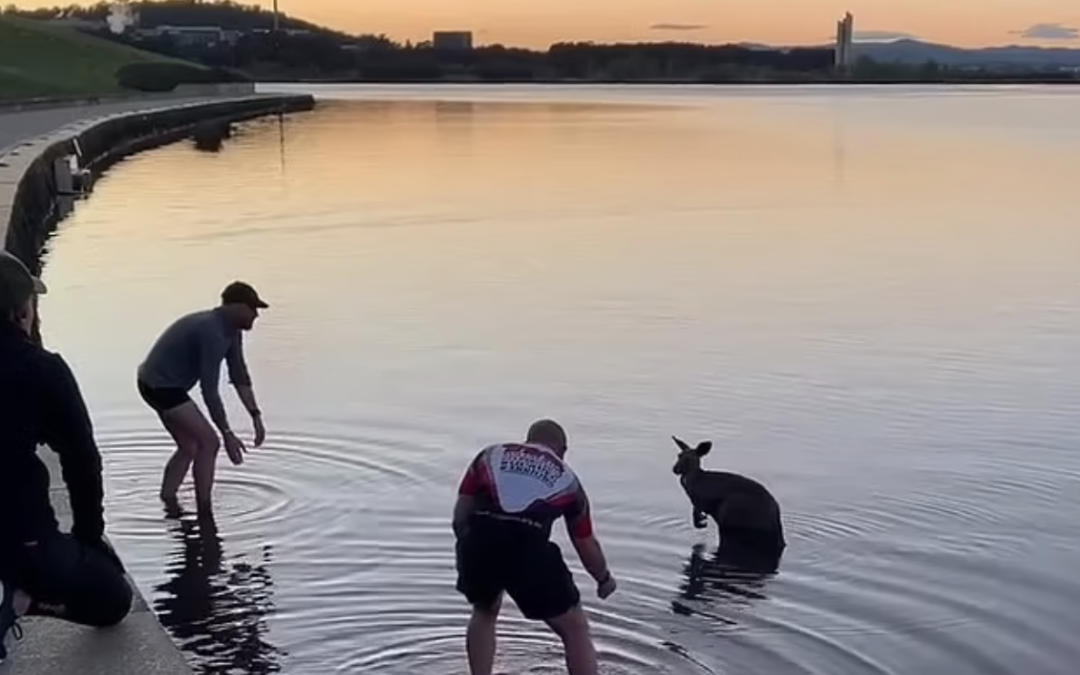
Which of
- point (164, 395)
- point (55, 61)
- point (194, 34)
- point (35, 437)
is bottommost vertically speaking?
point (164, 395)

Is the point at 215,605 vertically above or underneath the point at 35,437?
underneath

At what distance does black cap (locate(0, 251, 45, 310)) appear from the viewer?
557 centimetres

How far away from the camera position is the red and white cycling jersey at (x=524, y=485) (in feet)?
21.6

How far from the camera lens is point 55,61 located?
304 feet

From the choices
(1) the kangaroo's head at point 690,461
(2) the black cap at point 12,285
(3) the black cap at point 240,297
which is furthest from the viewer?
(1) the kangaroo's head at point 690,461

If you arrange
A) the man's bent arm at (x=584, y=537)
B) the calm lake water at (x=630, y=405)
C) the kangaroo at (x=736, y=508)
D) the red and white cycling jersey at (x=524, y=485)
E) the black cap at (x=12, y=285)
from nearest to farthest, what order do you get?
the black cap at (x=12, y=285) < the red and white cycling jersey at (x=524, y=485) < the man's bent arm at (x=584, y=537) < the calm lake water at (x=630, y=405) < the kangaroo at (x=736, y=508)

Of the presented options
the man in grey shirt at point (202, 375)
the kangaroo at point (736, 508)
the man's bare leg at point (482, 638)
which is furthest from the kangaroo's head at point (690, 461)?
the man's bare leg at point (482, 638)

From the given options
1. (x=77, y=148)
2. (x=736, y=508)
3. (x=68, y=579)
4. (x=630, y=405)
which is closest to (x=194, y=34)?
(x=77, y=148)

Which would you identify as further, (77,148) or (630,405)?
(77,148)

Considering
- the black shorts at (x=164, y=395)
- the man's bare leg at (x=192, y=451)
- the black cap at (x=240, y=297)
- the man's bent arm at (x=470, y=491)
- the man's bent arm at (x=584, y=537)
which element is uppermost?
the black cap at (x=240, y=297)

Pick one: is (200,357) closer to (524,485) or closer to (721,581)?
(721,581)

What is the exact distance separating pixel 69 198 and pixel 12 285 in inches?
1068

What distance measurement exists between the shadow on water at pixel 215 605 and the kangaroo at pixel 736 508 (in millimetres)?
2524

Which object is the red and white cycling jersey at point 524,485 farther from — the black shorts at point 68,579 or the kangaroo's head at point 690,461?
the kangaroo's head at point 690,461
